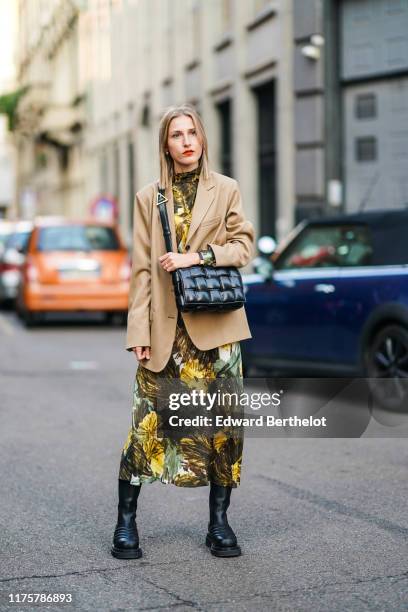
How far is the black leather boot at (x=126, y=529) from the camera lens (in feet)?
17.0

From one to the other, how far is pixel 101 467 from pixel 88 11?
122ft

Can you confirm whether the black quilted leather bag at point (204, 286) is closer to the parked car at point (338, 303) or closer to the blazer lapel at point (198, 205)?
the blazer lapel at point (198, 205)

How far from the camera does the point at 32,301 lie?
18094 mm

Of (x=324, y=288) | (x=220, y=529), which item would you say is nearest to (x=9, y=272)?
(x=324, y=288)

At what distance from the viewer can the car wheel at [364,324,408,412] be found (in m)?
9.19

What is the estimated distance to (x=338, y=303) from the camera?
9.88 meters

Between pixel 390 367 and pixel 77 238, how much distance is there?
10.1m

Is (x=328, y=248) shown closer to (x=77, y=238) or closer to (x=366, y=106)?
(x=77, y=238)

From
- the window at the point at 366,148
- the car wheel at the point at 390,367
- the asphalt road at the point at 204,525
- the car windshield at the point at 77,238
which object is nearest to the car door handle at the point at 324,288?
the car wheel at the point at 390,367

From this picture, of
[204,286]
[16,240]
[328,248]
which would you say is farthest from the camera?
[16,240]

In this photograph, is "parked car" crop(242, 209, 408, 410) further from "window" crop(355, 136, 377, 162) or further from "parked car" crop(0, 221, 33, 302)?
"parked car" crop(0, 221, 33, 302)

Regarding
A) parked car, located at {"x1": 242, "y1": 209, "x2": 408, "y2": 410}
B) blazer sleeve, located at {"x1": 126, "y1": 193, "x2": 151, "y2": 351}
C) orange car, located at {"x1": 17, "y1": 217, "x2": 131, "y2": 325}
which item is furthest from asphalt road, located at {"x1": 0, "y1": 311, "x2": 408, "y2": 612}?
orange car, located at {"x1": 17, "y1": 217, "x2": 131, "y2": 325}

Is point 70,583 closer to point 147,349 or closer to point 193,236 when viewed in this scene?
point 147,349

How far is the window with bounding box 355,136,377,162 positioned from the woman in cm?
1447
